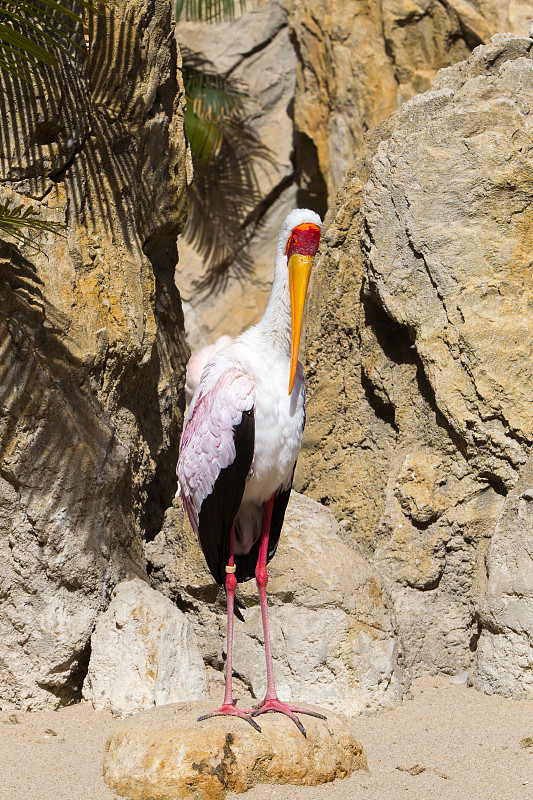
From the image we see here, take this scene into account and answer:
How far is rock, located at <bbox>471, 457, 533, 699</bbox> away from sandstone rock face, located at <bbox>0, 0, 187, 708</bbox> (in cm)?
190

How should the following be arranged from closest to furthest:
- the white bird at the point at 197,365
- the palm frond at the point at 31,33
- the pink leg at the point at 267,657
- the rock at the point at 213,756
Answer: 1. the rock at the point at 213,756
2. the pink leg at the point at 267,657
3. the palm frond at the point at 31,33
4. the white bird at the point at 197,365

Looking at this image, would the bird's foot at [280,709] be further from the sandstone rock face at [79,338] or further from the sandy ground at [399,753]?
the sandstone rock face at [79,338]

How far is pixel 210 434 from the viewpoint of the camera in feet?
13.0

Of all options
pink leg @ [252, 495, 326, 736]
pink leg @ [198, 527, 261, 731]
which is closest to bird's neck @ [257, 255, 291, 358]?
pink leg @ [252, 495, 326, 736]

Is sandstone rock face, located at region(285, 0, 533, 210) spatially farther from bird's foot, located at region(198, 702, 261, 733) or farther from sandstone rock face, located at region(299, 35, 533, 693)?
bird's foot, located at region(198, 702, 261, 733)

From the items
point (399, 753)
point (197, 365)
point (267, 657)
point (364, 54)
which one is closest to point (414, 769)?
point (399, 753)

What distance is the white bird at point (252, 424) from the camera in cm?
384

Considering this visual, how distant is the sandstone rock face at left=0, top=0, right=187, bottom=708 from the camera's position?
14.9 feet

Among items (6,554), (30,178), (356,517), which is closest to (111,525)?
(6,554)

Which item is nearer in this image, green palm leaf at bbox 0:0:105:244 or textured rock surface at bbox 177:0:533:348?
green palm leaf at bbox 0:0:105:244

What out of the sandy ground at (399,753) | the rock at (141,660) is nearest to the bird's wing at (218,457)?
the rock at (141,660)

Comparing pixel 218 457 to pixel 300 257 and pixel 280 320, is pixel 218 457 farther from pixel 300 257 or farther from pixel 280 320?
pixel 300 257

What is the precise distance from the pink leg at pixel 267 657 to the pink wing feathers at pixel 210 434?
324 millimetres

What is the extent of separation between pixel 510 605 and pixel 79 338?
261 centimetres
